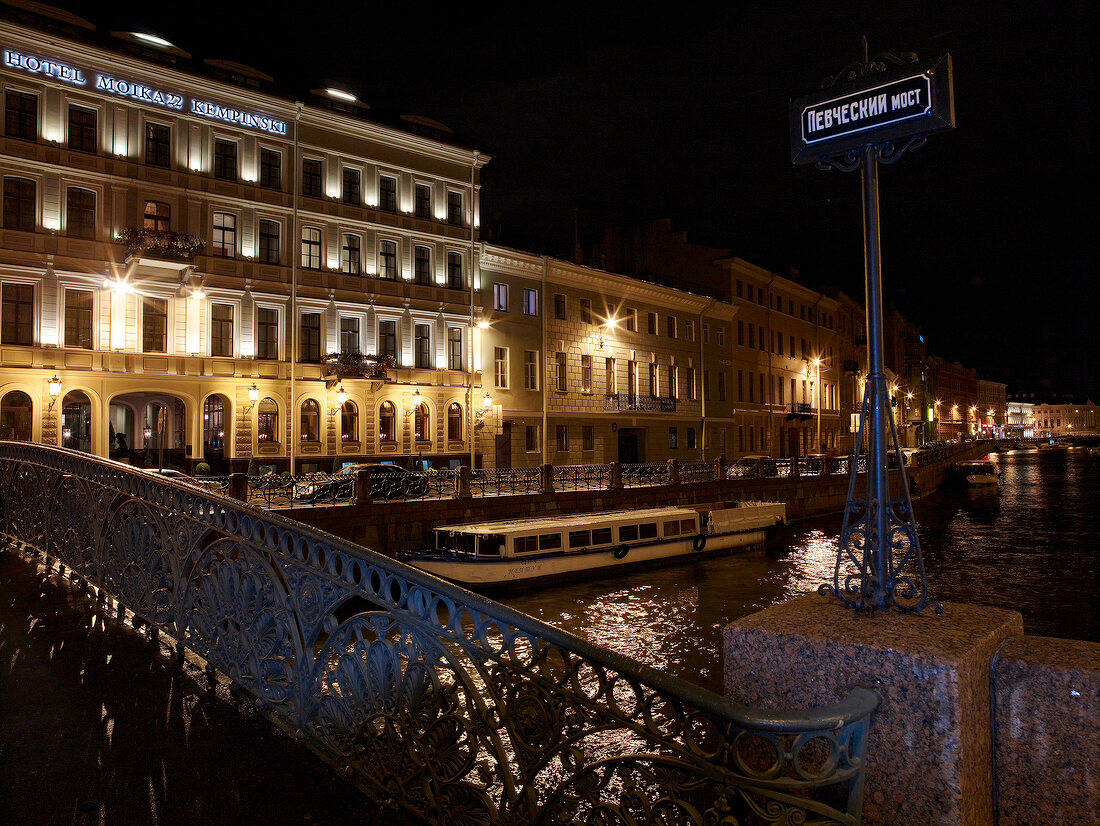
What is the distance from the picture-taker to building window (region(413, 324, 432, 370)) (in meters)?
32.2

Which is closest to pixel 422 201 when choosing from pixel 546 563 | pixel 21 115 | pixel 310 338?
pixel 310 338

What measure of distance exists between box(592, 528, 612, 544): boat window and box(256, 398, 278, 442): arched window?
13.5 m

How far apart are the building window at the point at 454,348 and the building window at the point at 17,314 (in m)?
15.3

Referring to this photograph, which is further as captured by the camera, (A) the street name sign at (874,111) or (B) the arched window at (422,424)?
(B) the arched window at (422,424)

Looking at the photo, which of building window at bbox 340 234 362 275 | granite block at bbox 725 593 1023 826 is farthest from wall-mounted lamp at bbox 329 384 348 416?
granite block at bbox 725 593 1023 826

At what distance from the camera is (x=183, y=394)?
2569cm

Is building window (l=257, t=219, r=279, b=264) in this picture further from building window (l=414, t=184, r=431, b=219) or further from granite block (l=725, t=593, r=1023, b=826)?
granite block (l=725, t=593, r=1023, b=826)

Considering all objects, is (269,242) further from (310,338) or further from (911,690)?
(911,690)

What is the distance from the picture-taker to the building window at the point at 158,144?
25562 millimetres

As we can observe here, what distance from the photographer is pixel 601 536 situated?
20.9 m

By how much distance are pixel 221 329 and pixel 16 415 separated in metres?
6.77

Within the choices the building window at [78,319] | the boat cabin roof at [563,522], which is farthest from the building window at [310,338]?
the boat cabin roof at [563,522]

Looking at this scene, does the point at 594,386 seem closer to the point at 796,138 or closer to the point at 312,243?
the point at 312,243

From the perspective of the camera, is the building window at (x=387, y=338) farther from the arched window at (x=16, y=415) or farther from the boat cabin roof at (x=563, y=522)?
the arched window at (x=16, y=415)
